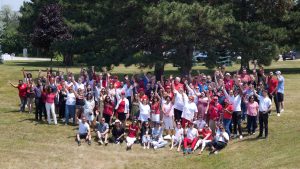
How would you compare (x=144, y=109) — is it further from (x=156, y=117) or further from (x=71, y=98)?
(x=71, y=98)

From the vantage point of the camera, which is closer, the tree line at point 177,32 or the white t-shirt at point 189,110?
the white t-shirt at point 189,110

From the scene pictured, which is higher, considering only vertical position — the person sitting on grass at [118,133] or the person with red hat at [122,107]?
the person with red hat at [122,107]

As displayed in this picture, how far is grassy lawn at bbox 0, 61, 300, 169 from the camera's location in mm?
16672

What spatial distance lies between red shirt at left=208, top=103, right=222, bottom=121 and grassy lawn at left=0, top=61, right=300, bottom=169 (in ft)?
3.70

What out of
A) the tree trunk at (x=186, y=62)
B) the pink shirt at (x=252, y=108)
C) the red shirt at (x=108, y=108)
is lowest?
the red shirt at (x=108, y=108)

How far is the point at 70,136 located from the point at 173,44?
894 cm

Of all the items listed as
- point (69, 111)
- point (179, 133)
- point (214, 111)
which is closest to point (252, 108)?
point (214, 111)

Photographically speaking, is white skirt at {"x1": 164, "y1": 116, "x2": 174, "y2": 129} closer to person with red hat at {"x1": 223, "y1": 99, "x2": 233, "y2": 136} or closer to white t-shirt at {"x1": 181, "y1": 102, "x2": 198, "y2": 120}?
white t-shirt at {"x1": 181, "y1": 102, "x2": 198, "y2": 120}

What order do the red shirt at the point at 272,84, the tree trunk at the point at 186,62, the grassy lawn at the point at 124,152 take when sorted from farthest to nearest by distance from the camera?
the tree trunk at the point at 186,62 → the red shirt at the point at 272,84 → the grassy lawn at the point at 124,152

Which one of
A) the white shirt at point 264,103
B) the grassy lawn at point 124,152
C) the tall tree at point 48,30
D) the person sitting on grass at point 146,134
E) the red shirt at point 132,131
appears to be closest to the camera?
the grassy lawn at point 124,152

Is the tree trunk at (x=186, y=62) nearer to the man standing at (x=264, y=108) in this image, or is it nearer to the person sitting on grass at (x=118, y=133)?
the person sitting on grass at (x=118, y=133)

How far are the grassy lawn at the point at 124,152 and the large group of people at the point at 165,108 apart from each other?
477 millimetres

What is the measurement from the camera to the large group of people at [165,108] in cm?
1834

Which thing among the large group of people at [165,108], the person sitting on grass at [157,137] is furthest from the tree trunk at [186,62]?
the person sitting on grass at [157,137]
